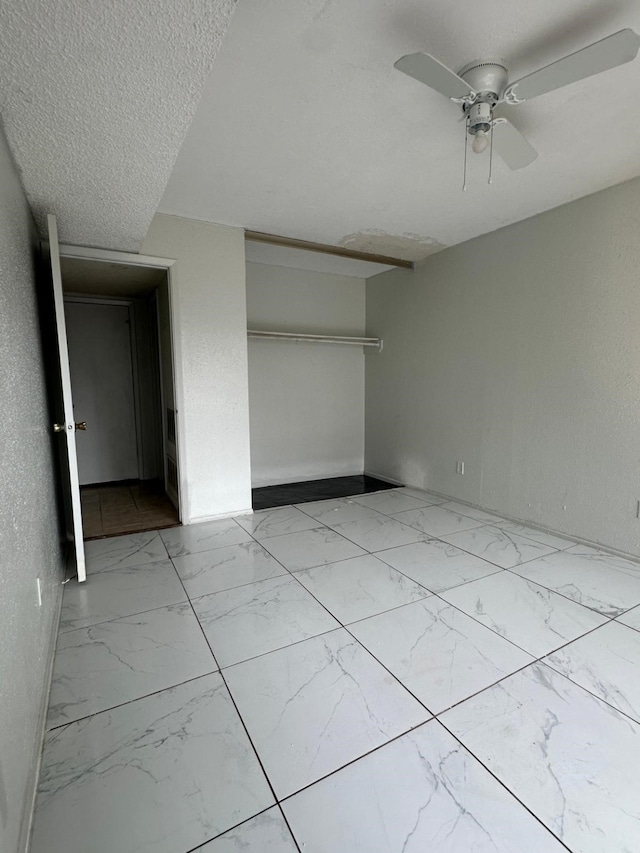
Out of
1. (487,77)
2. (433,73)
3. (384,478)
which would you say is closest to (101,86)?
(433,73)

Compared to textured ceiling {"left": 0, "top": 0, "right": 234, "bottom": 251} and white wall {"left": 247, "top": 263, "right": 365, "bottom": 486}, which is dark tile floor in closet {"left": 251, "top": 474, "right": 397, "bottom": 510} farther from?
textured ceiling {"left": 0, "top": 0, "right": 234, "bottom": 251}

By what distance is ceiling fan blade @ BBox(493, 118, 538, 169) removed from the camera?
1885mm

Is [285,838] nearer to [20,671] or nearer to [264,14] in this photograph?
[20,671]

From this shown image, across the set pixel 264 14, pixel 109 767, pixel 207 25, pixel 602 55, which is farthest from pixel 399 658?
pixel 264 14

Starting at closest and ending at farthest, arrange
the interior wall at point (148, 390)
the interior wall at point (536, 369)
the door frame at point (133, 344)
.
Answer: the interior wall at point (536, 369), the door frame at point (133, 344), the interior wall at point (148, 390)

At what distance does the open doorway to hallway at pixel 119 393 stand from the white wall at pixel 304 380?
114cm

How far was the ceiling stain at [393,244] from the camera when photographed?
12.1ft

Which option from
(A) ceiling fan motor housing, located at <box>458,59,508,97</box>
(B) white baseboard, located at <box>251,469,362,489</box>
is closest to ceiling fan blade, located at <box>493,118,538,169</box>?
(A) ceiling fan motor housing, located at <box>458,59,508,97</box>

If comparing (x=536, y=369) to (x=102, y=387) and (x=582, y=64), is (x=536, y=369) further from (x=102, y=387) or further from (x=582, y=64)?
(x=102, y=387)

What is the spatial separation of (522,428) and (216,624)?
288cm

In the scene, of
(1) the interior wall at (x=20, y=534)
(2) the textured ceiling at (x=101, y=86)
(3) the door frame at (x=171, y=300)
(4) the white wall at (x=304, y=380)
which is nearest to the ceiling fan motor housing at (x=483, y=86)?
(2) the textured ceiling at (x=101, y=86)

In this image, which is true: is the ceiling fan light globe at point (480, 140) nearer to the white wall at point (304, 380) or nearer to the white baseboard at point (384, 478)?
the white wall at point (304, 380)

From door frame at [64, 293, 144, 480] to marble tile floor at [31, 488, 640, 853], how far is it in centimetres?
258

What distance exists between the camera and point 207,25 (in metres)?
1.06
